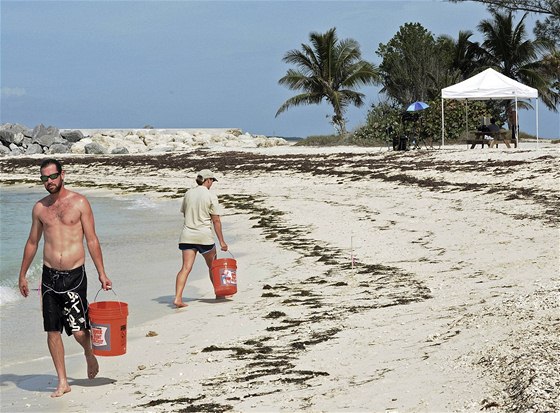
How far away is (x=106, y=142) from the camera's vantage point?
52.2 metres

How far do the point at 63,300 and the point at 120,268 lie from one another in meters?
7.09

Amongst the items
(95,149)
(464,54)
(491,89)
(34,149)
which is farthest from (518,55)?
(34,149)

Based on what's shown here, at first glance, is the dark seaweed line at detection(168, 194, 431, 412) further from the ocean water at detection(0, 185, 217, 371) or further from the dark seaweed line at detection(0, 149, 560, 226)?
the dark seaweed line at detection(0, 149, 560, 226)

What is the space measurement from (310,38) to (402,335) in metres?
38.4

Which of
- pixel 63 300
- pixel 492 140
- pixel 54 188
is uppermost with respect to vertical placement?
pixel 492 140

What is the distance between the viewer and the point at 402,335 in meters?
7.12

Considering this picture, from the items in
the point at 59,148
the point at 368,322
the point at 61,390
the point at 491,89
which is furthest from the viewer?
the point at 59,148

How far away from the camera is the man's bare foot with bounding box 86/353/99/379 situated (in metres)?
6.89

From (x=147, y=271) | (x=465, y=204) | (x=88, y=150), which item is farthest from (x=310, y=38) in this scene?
(x=147, y=271)

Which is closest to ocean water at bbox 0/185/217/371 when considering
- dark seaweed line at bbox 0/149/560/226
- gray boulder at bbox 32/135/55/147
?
dark seaweed line at bbox 0/149/560/226

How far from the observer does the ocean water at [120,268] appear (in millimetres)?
9352

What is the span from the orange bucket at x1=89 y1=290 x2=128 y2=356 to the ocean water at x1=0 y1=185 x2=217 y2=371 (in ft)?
4.95

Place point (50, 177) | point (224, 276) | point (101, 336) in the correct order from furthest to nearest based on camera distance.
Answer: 1. point (224, 276)
2. point (101, 336)
3. point (50, 177)

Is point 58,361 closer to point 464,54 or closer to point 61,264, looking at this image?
point 61,264
